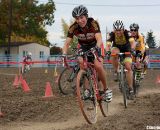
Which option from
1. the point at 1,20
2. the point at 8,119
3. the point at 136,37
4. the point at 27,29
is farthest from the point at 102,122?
the point at 27,29

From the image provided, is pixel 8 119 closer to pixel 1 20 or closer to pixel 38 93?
pixel 38 93

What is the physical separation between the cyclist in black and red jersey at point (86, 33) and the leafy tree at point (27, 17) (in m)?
59.3

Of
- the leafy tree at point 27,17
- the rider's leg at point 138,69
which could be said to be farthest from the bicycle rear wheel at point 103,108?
the leafy tree at point 27,17

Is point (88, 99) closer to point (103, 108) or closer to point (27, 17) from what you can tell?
point (103, 108)

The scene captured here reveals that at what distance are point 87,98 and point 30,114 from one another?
7.24 feet

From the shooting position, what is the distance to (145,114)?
9.97m

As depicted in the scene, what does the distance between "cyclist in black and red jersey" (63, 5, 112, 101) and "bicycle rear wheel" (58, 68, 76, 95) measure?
390cm

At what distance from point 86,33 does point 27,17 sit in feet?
216

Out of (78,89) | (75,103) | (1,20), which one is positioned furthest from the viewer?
(1,20)

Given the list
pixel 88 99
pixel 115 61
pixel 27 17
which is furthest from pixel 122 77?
pixel 27 17

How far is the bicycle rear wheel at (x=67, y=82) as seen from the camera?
45.3 ft

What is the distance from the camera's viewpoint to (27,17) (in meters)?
74.6

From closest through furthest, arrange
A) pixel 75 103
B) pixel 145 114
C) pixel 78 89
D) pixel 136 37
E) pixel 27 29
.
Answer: pixel 78 89 → pixel 145 114 → pixel 75 103 → pixel 136 37 → pixel 27 29

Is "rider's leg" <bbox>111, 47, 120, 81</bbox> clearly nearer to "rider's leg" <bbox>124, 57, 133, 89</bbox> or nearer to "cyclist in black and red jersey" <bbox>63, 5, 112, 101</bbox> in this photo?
"rider's leg" <bbox>124, 57, 133, 89</bbox>
